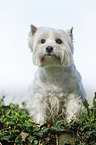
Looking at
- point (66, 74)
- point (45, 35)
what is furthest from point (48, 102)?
point (45, 35)

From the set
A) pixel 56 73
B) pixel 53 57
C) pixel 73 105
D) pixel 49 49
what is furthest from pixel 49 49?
pixel 73 105

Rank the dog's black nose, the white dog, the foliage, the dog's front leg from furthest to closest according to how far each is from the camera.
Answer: the dog's front leg, the white dog, the dog's black nose, the foliage

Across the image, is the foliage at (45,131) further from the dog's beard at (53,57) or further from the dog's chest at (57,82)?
the dog's beard at (53,57)

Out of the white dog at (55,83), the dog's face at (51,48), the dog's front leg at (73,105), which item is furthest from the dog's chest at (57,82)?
the dog's face at (51,48)

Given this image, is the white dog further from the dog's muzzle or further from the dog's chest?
the dog's muzzle

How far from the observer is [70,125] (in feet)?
9.69

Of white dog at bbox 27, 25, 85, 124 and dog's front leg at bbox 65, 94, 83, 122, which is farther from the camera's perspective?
dog's front leg at bbox 65, 94, 83, 122

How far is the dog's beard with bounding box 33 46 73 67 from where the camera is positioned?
120 inches

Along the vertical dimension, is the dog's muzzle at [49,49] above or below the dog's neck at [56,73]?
above

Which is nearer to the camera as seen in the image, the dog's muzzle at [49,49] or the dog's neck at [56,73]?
the dog's muzzle at [49,49]

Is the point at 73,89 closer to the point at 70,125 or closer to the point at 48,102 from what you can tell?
the point at 48,102

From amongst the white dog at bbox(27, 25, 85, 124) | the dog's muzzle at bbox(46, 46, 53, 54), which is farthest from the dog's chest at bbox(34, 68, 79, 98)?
the dog's muzzle at bbox(46, 46, 53, 54)

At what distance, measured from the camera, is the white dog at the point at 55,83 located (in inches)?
125

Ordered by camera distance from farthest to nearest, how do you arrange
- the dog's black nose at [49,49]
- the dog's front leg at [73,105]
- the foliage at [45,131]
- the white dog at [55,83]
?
the dog's front leg at [73,105], the white dog at [55,83], the dog's black nose at [49,49], the foliage at [45,131]
